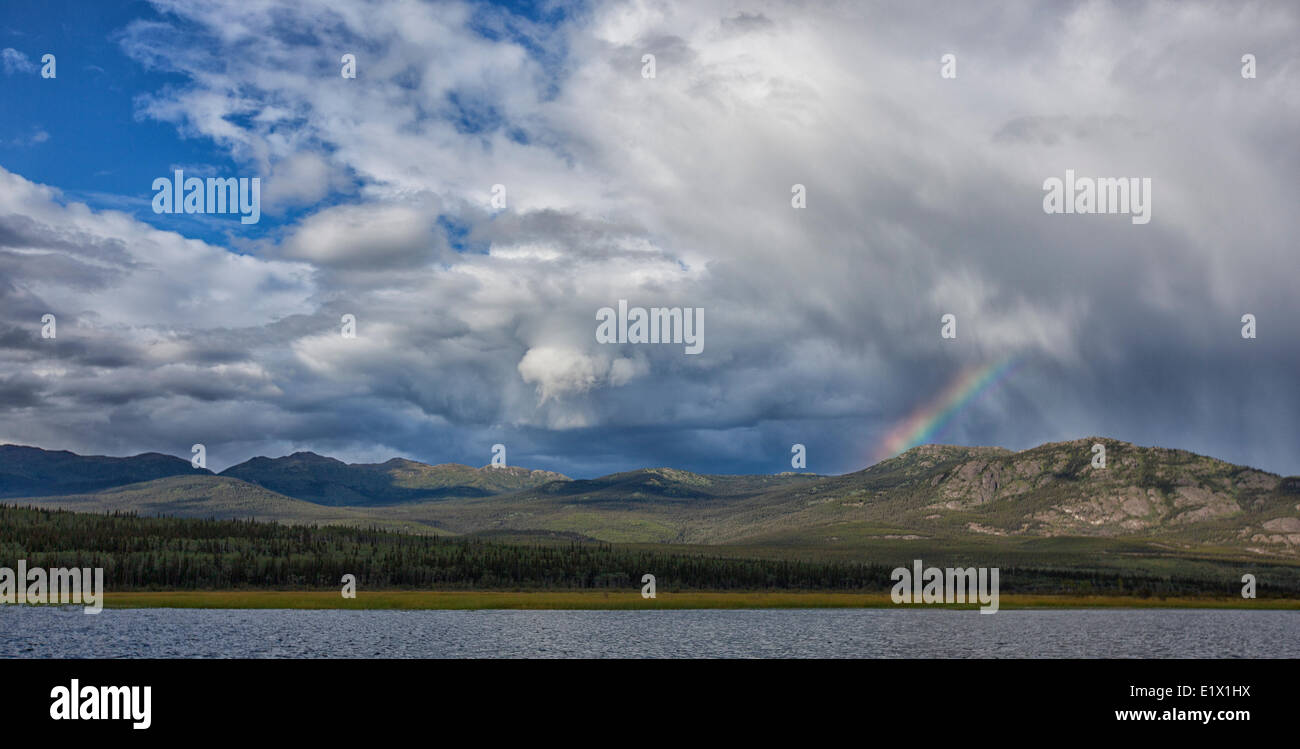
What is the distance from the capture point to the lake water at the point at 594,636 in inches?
4210

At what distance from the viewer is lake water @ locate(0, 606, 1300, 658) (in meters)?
107

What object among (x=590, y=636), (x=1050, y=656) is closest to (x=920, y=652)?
(x=1050, y=656)

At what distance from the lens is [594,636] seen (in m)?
133

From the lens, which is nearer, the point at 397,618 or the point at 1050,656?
the point at 1050,656
